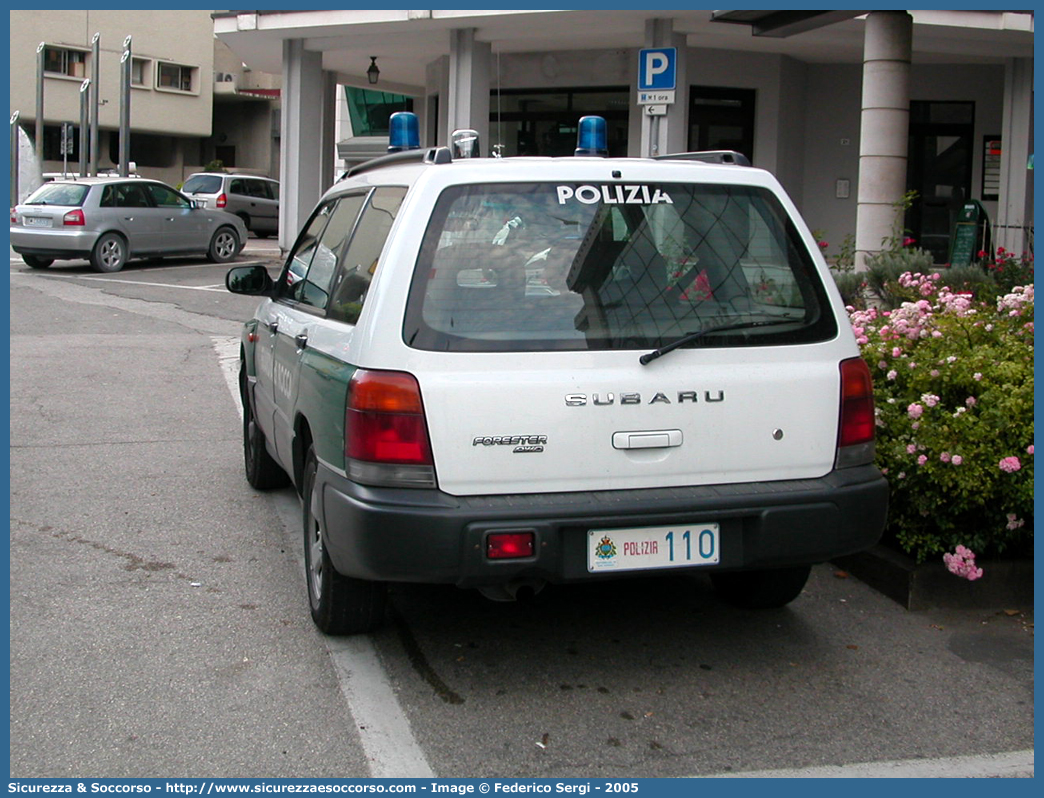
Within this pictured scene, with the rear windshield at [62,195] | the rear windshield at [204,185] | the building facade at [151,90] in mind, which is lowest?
the rear windshield at [62,195]

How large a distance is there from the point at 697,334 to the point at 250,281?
270cm

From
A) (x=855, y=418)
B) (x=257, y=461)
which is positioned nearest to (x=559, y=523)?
(x=855, y=418)

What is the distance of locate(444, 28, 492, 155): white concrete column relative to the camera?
18297 mm

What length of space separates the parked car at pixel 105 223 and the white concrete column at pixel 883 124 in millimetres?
13350

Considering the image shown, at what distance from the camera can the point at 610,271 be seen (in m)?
4.12

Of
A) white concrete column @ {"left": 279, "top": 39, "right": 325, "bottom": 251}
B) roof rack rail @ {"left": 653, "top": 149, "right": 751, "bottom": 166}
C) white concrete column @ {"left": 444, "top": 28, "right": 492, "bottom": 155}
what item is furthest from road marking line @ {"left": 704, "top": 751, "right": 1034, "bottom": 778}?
white concrete column @ {"left": 279, "top": 39, "right": 325, "bottom": 251}

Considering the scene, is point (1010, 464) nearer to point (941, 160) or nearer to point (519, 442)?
point (519, 442)

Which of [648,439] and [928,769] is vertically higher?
[648,439]

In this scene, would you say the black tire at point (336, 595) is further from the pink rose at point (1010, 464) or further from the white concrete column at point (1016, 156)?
the white concrete column at point (1016, 156)

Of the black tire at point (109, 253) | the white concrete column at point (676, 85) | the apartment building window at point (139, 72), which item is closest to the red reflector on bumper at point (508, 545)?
the white concrete column at point (676, 85)

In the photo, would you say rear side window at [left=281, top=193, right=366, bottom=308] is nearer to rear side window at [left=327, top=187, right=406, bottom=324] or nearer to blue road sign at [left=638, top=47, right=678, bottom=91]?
rear side window at [left=327, top=187, right=406, bottom=324]

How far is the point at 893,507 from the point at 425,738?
2.43 m

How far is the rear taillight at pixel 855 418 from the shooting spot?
4223 millimetres

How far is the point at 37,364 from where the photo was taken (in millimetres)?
11352
